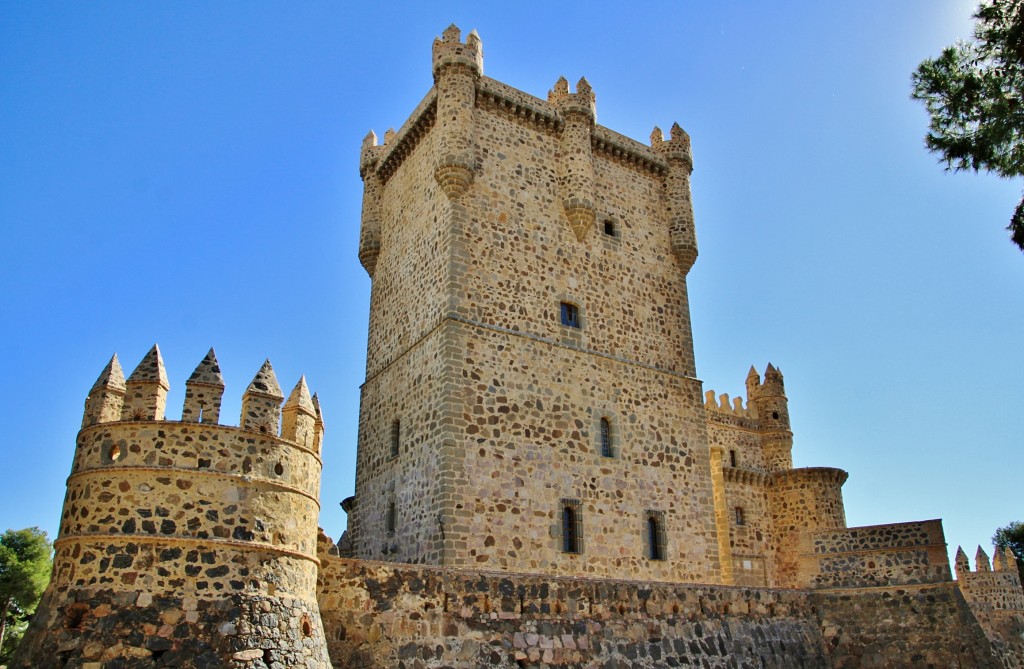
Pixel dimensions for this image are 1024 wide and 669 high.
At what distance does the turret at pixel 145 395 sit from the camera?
30.6ft

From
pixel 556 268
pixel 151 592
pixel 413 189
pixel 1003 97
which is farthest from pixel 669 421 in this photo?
pixel 151 592

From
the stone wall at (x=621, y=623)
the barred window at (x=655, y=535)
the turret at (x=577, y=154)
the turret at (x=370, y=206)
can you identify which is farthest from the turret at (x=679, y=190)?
the stone wall at (x=621, y=623)

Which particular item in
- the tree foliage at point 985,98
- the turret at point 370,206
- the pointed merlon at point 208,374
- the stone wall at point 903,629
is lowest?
the stone wall at point 903,629

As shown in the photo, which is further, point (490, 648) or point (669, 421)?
point (669, 421)

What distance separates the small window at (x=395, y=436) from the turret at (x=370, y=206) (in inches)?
185

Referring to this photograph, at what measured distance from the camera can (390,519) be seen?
16.8m

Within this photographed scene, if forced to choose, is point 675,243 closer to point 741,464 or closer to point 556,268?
point 556,268

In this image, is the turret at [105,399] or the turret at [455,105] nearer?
the turret at [105,399]

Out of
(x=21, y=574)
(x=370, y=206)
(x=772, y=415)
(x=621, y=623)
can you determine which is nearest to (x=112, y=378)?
(x=621, y=623)

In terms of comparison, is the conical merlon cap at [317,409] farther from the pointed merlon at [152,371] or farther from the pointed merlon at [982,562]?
the pointed merlon at [982,562]

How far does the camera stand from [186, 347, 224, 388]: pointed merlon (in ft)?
31.3

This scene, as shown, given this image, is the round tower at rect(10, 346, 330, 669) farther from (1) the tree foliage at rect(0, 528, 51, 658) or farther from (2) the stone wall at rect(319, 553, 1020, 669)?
(1) the tree foliage at rect(0, 528, 51, 658)

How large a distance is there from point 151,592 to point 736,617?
9263mm

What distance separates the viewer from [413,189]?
1931 cm
